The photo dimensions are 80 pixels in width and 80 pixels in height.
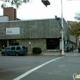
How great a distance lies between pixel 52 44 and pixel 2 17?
18051mm

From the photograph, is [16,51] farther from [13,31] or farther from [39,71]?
[39,71]

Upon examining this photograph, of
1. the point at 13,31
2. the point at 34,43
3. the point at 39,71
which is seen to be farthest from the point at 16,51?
the point at 39,71

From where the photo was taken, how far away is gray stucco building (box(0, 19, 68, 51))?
4250cm

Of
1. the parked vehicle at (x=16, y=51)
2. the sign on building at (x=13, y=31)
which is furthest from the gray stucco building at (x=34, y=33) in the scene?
the parked vehicle at (x=16, y=51)

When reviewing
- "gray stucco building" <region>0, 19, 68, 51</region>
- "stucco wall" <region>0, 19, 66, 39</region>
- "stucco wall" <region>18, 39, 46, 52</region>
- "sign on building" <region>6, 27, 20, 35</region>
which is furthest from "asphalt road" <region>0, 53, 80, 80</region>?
"sign on building" <region>6, 27, 20, 35</region>

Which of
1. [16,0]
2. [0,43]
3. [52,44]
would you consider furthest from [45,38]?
[16,0]

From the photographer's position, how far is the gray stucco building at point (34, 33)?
42500 millimetres

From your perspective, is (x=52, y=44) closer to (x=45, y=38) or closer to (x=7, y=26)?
(x=45, y=38)

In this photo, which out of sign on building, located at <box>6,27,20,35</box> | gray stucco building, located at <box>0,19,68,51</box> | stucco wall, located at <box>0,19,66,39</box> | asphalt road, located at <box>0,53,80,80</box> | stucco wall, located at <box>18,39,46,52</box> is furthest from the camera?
sign on building, located at <box>6,27,20,35</box>

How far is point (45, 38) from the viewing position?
43188 millimetres

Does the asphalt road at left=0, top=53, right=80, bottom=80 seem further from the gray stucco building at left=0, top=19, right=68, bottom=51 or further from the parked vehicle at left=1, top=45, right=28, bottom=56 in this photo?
the gray stucco building at left=0, top=19, right=68, bottom=51

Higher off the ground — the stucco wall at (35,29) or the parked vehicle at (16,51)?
the stucco wall at (35,29)

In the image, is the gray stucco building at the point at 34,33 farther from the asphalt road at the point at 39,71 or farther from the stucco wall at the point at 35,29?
the asphalt road at the point at 39,71

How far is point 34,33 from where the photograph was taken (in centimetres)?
4403
